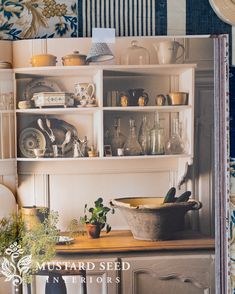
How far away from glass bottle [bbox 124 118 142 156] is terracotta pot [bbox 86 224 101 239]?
15 cm

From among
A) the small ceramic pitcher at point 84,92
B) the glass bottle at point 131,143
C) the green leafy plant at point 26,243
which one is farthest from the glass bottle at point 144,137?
the green leafy plant at point 26,243

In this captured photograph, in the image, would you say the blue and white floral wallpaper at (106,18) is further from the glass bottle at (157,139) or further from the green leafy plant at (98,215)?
the green leafy plant at (98,215)

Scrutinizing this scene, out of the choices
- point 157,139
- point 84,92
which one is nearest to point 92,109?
point 84,92

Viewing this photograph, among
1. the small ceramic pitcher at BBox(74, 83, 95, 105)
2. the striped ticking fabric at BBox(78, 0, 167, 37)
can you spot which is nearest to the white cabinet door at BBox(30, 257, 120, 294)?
the small ceramic pitcher at BBox(74, 83, 95, 105)

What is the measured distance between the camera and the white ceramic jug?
100 cm

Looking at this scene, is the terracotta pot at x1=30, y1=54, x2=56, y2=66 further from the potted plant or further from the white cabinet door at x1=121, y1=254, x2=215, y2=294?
the white cabinet door at x1=121, y1=254, x2=215, y2=294

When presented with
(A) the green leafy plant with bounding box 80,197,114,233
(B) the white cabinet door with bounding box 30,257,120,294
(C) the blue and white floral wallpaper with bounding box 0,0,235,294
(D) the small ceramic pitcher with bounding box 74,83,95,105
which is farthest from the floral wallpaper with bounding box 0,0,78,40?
(B) the white cabinet door with bounding box 30,257,120,294

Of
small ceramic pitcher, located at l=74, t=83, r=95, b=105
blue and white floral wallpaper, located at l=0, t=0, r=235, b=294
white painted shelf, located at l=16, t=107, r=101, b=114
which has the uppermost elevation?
blue and white floral wallpaper, located at l=0, t=0, r=235, b=294

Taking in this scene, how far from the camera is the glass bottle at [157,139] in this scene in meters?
1.00

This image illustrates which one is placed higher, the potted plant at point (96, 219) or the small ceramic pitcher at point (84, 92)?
the small ceramic pitcher at point (84, 92)

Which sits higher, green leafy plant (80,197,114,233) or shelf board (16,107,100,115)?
shelf board (16,107,100,115)

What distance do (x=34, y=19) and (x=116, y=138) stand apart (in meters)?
0.28

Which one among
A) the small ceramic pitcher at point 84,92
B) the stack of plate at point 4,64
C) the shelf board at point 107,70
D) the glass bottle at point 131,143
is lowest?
the glass bottle at point 131,143

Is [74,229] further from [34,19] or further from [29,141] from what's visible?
[34,19]
